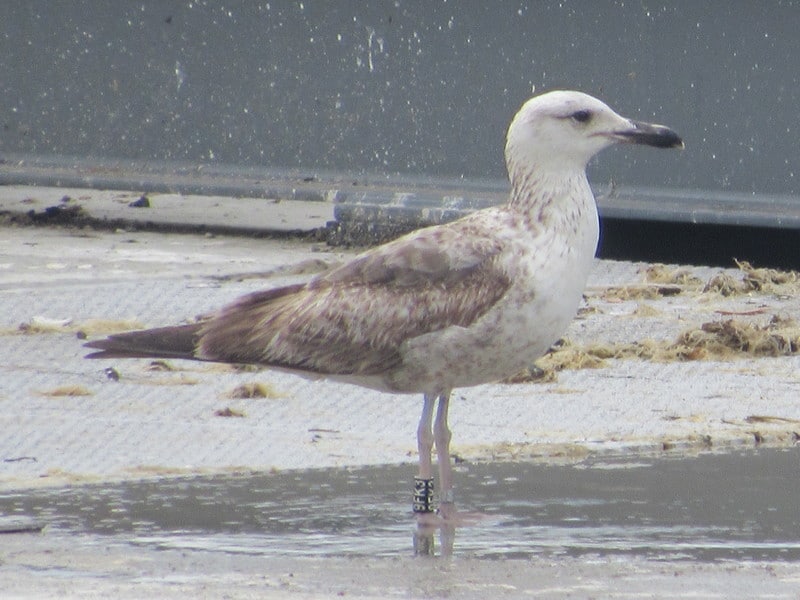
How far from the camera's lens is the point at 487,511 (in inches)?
218

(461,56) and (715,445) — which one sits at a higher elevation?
(461,56)

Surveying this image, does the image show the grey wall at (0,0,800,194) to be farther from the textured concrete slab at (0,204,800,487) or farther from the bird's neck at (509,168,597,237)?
the bird's neck at (509,168,597,237)

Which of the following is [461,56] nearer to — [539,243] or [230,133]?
[230,133]

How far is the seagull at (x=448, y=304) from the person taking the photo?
5484mm

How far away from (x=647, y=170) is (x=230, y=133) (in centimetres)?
288

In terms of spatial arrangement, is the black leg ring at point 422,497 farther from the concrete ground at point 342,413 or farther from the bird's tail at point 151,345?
the bird's tail at point 151,345

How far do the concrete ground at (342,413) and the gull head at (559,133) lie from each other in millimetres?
1055

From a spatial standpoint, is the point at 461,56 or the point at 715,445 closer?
the point at 715,445

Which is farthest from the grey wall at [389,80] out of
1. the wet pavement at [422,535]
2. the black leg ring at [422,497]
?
the black leg ring at [422,497]

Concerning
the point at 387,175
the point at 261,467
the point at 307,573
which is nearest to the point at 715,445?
the point at 261,467

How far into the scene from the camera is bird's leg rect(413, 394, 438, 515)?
5469 mm

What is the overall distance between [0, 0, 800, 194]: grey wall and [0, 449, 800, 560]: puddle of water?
5.10 meters

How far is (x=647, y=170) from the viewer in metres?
11.3

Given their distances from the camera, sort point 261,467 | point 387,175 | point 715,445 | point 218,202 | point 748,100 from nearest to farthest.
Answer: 1. point 261,467
2. point 715,445
3. point 748,100
4. point 387,175
5. point 218,202
